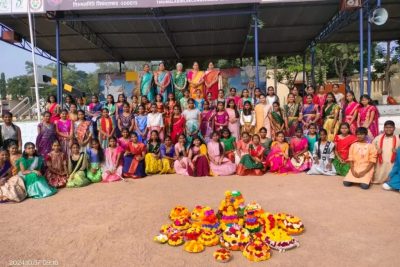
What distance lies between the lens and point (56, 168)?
5.48 meters

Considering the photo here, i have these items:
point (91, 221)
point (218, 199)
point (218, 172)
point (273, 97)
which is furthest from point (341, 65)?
point (91, 221)

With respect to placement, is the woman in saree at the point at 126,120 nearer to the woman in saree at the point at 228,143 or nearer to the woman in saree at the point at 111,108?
the woman in saree at the point at 111,108

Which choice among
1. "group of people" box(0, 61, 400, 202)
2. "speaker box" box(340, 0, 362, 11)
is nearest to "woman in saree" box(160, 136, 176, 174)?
"group of people" box(0, 61, 400, 202)

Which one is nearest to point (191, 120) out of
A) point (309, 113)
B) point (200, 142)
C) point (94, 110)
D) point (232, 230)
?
point (200, 142)

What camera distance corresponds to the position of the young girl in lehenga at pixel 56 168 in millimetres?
5410

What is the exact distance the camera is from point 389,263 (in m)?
2.63

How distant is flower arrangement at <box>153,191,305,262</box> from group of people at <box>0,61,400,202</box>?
2.24 metres

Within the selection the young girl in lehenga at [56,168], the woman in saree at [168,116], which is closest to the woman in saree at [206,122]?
the woman in saree at [168,116]

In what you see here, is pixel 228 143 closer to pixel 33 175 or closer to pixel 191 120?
pixel 191 120

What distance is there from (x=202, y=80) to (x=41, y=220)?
16.5ft

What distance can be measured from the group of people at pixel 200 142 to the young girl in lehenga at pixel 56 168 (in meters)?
0.02

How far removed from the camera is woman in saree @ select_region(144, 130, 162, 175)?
6.20 metres

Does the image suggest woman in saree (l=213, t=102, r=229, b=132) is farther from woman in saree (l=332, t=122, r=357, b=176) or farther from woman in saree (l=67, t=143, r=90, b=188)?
woman in saree (l=67, t=143, r=90, b=188)

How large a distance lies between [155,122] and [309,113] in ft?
10.2
